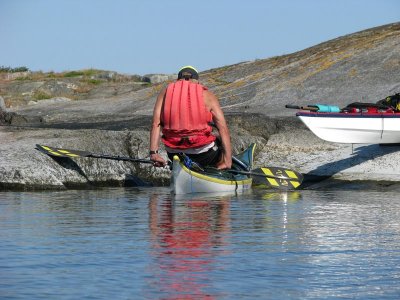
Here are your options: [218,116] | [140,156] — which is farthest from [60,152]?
[218,116]

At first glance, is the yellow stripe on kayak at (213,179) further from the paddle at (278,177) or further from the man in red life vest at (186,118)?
the man in red life vest at (186,118)

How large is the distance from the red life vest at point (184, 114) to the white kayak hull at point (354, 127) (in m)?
3.72

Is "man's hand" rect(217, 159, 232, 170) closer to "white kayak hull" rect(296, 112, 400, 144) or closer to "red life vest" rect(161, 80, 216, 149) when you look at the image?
"red life vest" rect(161, 80, 216, 149)

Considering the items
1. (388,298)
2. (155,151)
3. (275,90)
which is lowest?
(388,298)

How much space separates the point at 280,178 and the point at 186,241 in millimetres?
8506

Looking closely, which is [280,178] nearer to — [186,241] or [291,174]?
[291,174]

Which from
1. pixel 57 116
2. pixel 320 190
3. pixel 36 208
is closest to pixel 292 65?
pixel 57 116

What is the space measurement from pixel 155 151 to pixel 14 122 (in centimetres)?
1027

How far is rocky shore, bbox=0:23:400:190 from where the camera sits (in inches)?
731

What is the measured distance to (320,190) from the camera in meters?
18.1

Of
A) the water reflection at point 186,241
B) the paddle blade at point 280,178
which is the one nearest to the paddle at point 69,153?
the paddle blade at point 280,178

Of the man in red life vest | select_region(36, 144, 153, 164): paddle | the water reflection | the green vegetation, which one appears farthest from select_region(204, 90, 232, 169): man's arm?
the green vegetation

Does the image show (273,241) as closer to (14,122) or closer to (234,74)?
(14,122)

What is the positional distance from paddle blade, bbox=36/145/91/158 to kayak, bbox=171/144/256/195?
2.32m
